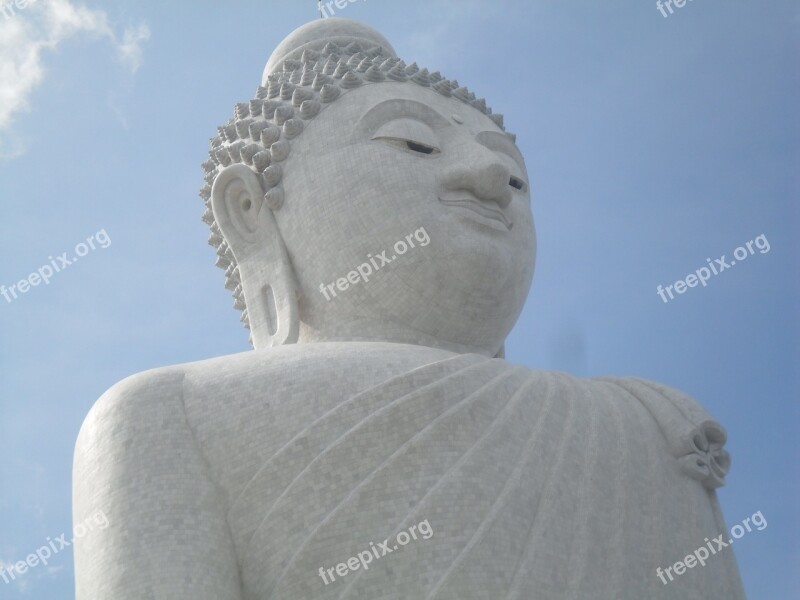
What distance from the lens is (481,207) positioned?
7742 millimetres

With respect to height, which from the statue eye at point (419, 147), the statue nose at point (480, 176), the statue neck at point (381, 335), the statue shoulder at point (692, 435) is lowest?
the statue shoulder at point (692, 435)

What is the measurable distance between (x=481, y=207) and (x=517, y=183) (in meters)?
0.83

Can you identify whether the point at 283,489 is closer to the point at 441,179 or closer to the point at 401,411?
the point at 401,411

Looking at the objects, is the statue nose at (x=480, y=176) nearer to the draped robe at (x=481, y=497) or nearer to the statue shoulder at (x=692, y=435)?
the draped robe at (x=481, y=497)

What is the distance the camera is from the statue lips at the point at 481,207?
7.65 metres

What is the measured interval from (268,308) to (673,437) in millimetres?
3109

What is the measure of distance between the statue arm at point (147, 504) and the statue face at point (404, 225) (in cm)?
164

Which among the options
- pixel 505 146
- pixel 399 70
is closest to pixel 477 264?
pixel 505 146

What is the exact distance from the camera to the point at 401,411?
6.16 metres

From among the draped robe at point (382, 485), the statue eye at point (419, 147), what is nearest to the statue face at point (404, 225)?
the statue eye at point (419, 147)

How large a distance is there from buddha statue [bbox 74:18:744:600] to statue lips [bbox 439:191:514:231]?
17mm

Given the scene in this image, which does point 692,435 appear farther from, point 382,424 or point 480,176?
point 480,176

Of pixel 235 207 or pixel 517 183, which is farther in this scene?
pixel 517 183

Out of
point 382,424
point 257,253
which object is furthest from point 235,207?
point 382,424
